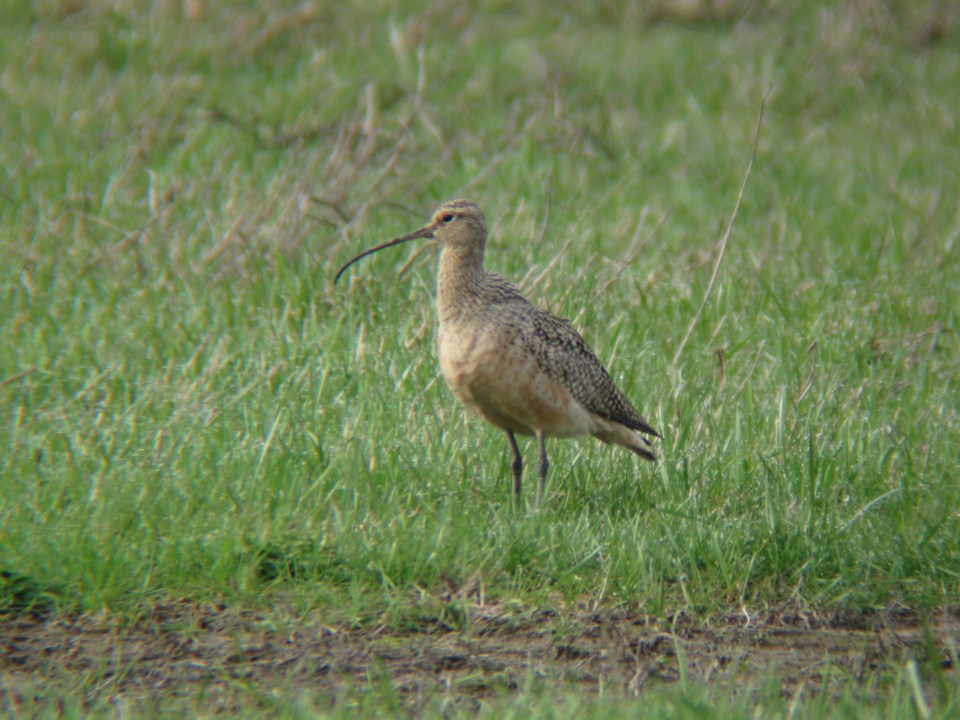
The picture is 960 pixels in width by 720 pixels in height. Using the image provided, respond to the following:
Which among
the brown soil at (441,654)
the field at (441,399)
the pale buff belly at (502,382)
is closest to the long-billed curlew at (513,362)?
the pale buff belly at (502,382)

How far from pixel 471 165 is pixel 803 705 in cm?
570

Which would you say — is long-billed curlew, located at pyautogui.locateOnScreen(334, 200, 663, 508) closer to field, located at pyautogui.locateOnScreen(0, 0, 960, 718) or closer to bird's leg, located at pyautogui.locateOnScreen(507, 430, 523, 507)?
bird's leg, located at pyautogui.locateOnScreen(507, 430, 523, 507)

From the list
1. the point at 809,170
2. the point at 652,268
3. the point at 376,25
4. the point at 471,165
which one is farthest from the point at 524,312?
the point at 376,25

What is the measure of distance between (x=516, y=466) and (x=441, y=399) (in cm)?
63

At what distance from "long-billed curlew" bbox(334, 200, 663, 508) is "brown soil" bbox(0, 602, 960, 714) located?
77 cm

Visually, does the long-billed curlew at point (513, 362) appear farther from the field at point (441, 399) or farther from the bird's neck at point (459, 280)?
the field at point (441, 399)

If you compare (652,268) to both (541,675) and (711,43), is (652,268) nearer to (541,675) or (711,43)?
(541,675)

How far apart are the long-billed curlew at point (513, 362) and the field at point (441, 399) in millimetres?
180

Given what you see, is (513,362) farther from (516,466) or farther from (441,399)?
(441,399)

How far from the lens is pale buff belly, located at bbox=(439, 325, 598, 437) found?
4.86 meters

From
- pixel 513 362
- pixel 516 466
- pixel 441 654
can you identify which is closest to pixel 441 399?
pixel 516 466

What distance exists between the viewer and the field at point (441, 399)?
12.9 feet

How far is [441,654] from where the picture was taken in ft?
12.9

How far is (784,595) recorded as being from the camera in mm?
4391
